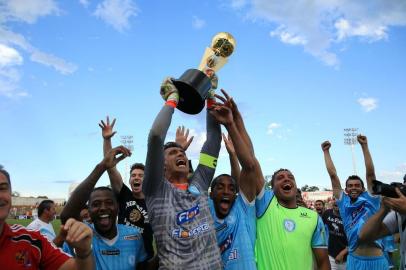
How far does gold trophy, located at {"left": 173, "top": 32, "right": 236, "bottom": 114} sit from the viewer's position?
10.6 feet

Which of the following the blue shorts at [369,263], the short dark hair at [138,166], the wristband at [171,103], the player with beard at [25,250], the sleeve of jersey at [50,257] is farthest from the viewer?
the blue shorts at [369,263]

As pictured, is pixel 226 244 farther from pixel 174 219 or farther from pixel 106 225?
pixel 106 225

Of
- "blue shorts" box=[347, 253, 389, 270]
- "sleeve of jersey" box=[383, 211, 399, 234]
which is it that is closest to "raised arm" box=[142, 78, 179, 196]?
"sleeve of jersey" box=[383, 211, 399, 234]

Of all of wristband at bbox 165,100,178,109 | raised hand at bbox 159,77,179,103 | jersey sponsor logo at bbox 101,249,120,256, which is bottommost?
jersey sponsor logo at bbox 101,249,120,256

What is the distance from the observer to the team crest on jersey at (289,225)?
3818mm

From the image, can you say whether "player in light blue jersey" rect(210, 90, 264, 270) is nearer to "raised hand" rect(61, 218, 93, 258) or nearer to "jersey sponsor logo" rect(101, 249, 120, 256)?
"jersey sponsor logo" rect(101, 249, 120, 256)

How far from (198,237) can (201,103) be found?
47.5 inches

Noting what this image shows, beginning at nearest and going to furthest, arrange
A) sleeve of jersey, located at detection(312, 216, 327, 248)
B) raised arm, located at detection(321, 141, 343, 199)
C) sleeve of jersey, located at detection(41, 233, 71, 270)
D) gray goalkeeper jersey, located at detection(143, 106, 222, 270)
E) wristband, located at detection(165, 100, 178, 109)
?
sleeve of jersey, located at detection(41, 233, 71, 270)
gray goalkeeper jersey, located at detection(143, 106, 222, 270)
wristband, located at detection(165, 100, 178, 109)
sleeve of jersey, located at detection(312, 216, 327, 248)
raised arm, located at detection(321, 141, 343, 199)

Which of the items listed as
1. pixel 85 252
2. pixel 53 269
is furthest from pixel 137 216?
pixel 85 252

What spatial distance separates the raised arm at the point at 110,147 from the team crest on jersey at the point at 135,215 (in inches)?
11.8

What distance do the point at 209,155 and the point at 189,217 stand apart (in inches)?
30.5

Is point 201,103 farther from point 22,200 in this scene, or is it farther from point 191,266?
point 22,200

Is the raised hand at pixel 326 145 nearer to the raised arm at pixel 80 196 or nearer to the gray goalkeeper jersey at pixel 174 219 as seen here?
the gray goalkeeper jersey at pixel 174 219

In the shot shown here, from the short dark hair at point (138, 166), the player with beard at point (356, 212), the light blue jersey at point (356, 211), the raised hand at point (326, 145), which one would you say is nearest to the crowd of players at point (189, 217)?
the short dark hair at point (138, 166)
